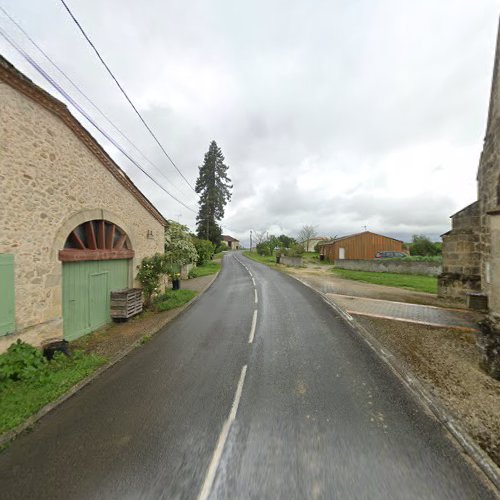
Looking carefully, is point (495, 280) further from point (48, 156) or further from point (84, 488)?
point (48, 156)

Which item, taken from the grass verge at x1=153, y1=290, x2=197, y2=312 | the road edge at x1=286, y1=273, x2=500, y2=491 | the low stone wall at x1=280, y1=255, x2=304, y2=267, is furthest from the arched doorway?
the low stone wall at x1=280, y1=255, x2=304, y2=267

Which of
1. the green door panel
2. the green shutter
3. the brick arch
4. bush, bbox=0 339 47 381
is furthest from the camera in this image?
the green door panel

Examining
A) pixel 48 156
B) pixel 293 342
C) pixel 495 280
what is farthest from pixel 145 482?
pixel 495 280

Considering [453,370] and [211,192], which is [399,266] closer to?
[453,370]

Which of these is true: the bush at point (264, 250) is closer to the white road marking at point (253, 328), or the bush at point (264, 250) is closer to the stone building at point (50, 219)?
the white road marking at point (253, 328)

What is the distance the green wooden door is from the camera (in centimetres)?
612

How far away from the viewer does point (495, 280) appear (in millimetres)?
5848

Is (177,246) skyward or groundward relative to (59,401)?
skyward

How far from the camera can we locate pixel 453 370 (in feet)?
13.7

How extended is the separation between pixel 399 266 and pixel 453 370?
1740 centimetres

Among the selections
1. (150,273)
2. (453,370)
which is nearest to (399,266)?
(453,370)

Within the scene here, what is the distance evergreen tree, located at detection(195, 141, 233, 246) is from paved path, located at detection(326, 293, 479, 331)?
27851 millimetres

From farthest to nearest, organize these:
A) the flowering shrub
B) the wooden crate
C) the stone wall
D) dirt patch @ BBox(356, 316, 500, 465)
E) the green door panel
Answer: the flowering shrub, the stone wall, the wooden crate, the green door panel, dirt patch @ BBox(356, 316, 500, 465)

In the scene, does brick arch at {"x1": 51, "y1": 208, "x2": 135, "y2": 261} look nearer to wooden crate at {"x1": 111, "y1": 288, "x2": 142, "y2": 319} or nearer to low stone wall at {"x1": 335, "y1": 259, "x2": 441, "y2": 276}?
wooden crate at {"x1": 111, "y1": 288, "x2": 142, "y2": 319}
